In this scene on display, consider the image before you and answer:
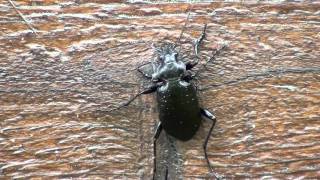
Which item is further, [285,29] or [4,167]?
[285,29]

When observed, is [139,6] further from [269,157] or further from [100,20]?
[269,157]

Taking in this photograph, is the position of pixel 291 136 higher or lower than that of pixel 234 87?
lower

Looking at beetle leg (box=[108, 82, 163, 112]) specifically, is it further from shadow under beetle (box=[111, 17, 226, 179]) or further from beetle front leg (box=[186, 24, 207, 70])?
beetle front leg (box=[186, 24, 207, 70])

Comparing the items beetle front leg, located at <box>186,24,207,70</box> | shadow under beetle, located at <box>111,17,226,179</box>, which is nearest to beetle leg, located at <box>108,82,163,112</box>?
shadow under beetle, located at <box>111,17,226,179</box>

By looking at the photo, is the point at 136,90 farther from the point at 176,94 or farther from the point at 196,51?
the point at 196,51

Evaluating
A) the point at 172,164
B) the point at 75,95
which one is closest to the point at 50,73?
the point at 75,95

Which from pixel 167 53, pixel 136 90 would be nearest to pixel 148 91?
pixel 136 90

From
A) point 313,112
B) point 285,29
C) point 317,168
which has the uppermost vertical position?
point 285,29
